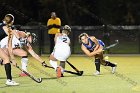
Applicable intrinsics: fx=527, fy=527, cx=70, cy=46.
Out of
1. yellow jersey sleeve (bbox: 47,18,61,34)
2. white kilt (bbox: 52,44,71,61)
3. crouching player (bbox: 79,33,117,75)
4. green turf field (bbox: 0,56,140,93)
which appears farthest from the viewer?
yellow jersey sleeve (bbox: 47,18,61,34)

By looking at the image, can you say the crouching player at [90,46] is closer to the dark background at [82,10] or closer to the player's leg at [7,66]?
the player's leg at [7,66]

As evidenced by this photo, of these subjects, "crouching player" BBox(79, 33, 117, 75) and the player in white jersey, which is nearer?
the player in white jersey

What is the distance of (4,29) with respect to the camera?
41.9 ft

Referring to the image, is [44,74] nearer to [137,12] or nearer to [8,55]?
[8,55]

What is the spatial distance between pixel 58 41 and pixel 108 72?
222 cm

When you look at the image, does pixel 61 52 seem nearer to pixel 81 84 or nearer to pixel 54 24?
pixel 81 84

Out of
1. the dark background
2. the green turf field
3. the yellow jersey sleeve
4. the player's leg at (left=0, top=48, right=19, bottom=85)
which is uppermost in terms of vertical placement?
the dark background

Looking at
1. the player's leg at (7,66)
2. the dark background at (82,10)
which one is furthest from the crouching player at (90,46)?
the dark background at (82,10)

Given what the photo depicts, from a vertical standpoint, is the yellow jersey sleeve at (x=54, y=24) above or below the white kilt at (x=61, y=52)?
above

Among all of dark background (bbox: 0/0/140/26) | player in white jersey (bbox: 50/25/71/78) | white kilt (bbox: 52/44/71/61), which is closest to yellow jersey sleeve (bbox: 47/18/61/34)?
player in white jersey (bbox: 50/25/71/78)

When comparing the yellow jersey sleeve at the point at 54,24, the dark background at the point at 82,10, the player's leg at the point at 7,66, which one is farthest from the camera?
the dark background at the point at 82,10

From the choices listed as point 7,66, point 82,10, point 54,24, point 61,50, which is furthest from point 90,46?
point 82,10

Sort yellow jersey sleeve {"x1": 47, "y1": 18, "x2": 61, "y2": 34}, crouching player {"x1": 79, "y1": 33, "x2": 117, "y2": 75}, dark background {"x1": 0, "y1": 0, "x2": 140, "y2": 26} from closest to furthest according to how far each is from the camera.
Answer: crouching player {"x1": 79, "y1": 33, "x2": 117, "y2": 75} → yellow jersey sleeve {"x1": 47, "y1": 18, "x2": 61, "y2": 34} → dark background {"x1": 0, "y1": 0, "x2": 140, "y2": 26}

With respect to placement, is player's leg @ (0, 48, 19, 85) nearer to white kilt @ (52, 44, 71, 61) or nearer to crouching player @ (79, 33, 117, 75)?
white kilt @ (52, 44, 71, 61)
